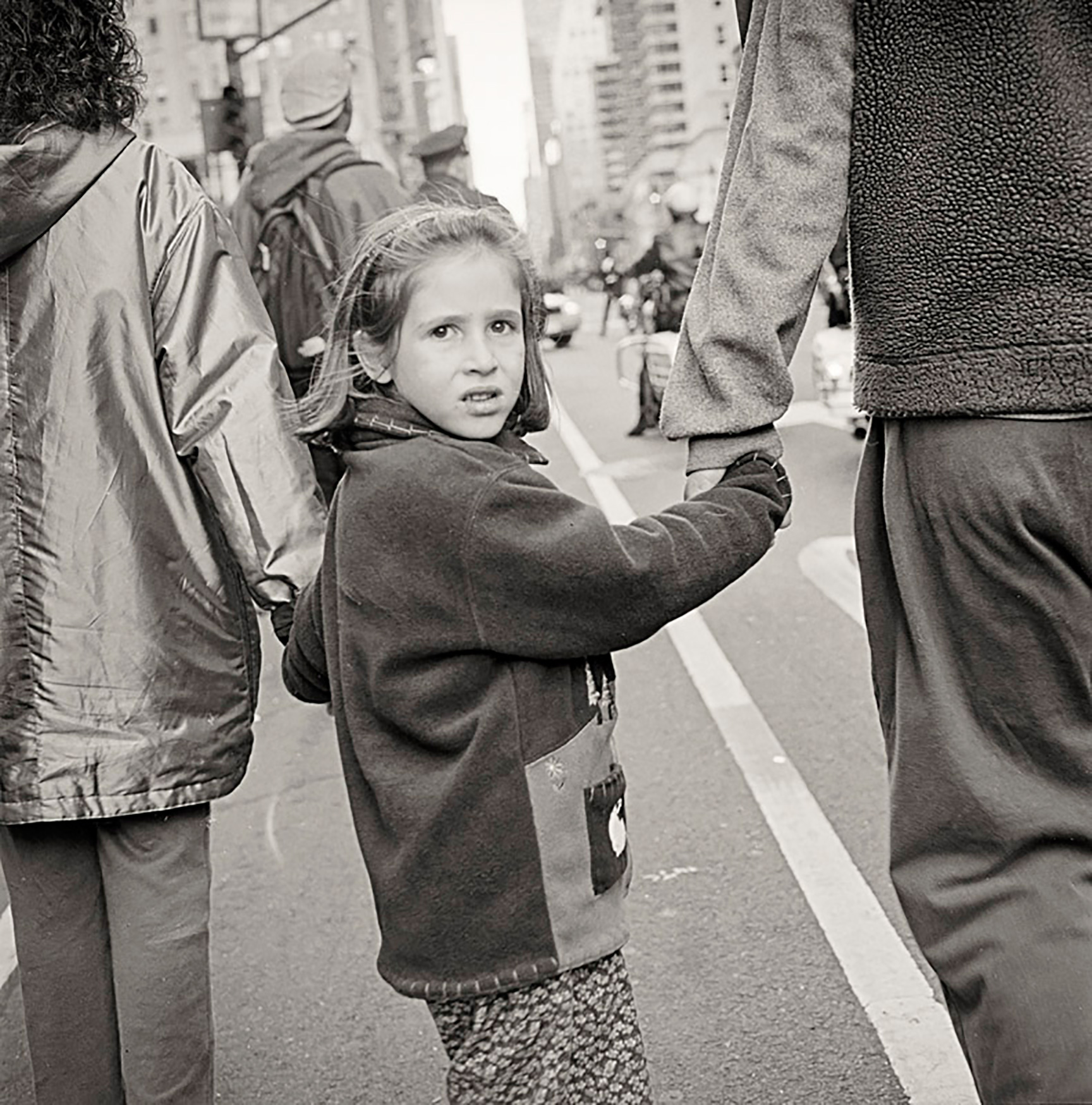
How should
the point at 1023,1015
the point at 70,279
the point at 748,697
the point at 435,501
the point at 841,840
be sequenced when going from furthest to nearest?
the point at 748,697, the point at 841,840, the point at 70,279, the point at 435,501, the point at 1023,1015

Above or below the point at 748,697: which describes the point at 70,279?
above

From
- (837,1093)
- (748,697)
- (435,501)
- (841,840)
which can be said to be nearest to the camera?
(435,501)

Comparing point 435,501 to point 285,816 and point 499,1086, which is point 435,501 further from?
point 285,816

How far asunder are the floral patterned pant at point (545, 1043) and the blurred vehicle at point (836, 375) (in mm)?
11098

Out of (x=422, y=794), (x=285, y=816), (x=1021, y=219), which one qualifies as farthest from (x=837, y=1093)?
(x=285, y=816)

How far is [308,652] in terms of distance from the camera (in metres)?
2.69

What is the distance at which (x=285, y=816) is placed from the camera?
552 cm

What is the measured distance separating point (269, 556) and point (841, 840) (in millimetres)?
2408

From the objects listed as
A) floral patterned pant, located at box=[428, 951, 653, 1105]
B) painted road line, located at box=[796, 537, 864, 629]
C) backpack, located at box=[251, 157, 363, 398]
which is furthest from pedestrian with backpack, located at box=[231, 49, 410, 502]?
floral patterned pant, located at box=[428, 951, 653, 1105]

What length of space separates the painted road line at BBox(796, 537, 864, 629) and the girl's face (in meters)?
5.09

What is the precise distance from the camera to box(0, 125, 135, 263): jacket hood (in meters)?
2.72

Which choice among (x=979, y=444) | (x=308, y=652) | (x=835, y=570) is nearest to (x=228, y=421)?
(x=308, y=652)

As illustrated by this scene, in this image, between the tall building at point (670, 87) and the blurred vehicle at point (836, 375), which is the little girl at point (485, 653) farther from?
the blurred vehicle at point (836, 375)

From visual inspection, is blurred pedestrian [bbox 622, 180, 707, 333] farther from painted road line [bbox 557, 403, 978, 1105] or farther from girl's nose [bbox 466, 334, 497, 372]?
girl's nose [bbox 466, 334, 497, 372]
